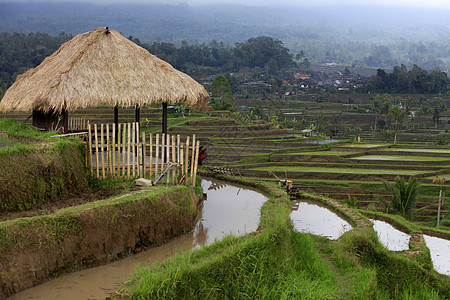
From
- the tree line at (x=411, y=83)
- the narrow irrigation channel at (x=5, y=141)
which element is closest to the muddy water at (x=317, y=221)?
the narrow irrigation channel at (x=5, y=141)

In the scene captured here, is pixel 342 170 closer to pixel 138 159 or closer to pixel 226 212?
pixel 226 212

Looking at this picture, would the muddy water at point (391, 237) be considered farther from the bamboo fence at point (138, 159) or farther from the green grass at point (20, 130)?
the green grass at point (20, 130)

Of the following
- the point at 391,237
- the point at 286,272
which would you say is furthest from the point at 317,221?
the point at 286,272

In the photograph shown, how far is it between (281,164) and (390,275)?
20.2 meters

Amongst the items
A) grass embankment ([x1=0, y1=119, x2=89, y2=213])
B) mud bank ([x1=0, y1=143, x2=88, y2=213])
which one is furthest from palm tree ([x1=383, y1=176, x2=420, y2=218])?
mud bank ([x1=0, y1=143, x2=88, y2=213])

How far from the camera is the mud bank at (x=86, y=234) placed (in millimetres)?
4715

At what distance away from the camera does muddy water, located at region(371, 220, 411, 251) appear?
27.2ft

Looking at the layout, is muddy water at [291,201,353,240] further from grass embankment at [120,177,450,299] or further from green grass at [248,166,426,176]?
green grass at [248,166,426,176]

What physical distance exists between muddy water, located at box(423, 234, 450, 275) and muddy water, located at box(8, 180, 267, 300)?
340 cm

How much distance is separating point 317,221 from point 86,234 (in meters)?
5.05

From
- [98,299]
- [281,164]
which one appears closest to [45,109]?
[98,299]

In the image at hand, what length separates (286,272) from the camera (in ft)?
18.6

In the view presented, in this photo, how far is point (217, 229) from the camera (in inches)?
290

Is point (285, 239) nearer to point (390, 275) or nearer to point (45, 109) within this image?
point (390, 275)
